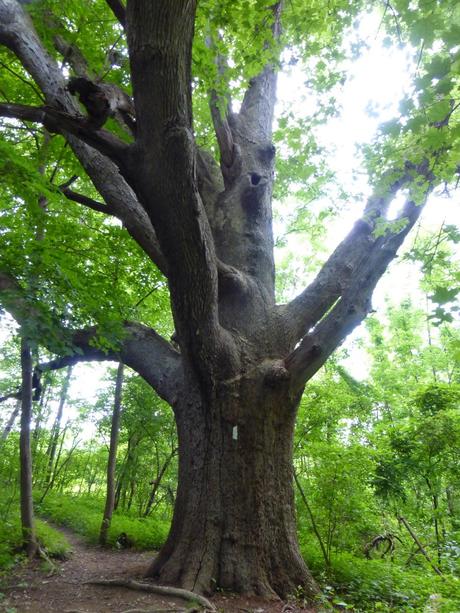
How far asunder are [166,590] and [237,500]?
2.78ft

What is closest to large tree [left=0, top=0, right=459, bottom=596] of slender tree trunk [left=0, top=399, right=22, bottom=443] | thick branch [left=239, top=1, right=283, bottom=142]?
thick branch [left=239, top=1, right=283, bottom=142]

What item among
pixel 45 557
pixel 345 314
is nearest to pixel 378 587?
pixel 345 314

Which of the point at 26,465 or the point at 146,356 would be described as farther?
the point at 26,465

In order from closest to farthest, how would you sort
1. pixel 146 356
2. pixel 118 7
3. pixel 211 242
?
pixel 118 7
pixel 211 242
pixel 146 356

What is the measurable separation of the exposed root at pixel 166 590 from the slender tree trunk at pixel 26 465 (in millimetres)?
1842

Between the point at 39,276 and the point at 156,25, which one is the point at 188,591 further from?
the point at 156,25

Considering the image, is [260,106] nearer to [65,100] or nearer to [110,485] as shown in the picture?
[65,100]

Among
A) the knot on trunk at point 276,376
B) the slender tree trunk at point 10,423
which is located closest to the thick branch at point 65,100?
the knot on trunk at point 276,376

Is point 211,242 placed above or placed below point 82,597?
above

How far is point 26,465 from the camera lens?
4.89 metres

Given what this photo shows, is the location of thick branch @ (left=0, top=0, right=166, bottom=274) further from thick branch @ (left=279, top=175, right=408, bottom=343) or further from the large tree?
thick branch @ (left=279, top=175, right=408, bottom=343)

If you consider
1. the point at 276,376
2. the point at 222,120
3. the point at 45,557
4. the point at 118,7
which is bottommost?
the point at 45,557

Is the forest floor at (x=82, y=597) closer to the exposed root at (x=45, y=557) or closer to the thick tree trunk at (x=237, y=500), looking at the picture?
the exposed root at (x=45, y=557)

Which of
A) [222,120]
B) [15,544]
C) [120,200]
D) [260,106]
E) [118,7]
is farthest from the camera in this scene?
[260,106]
